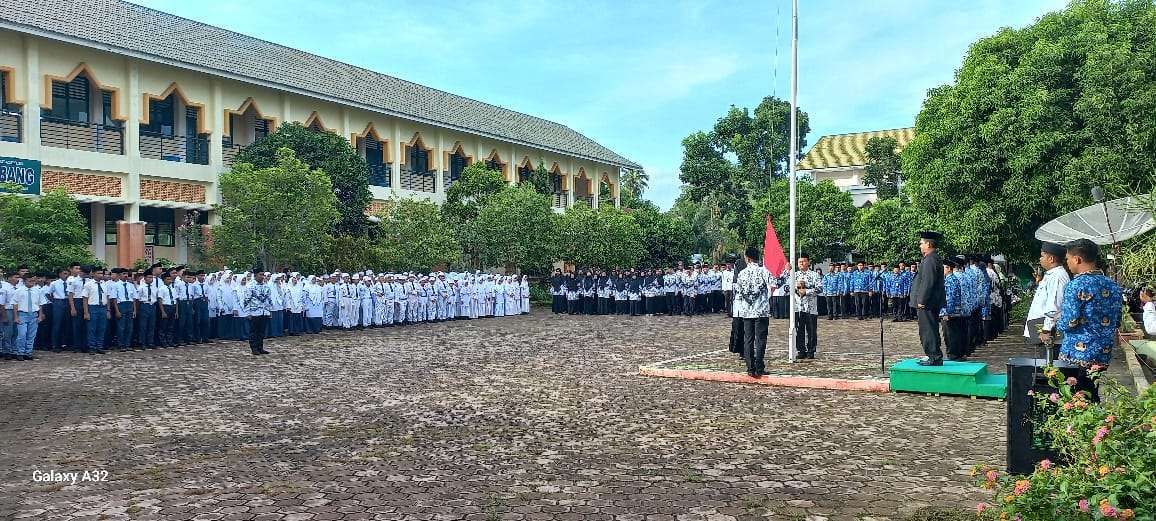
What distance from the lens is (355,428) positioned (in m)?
8.55

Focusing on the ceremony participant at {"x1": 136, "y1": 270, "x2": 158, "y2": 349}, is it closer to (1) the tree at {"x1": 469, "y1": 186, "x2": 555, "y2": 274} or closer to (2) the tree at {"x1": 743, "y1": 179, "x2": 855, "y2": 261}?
(1) the tree at {"x1": 469, "y1": 186, "x2": 555, "y2": 274}

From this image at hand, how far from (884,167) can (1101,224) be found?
80.3 feet

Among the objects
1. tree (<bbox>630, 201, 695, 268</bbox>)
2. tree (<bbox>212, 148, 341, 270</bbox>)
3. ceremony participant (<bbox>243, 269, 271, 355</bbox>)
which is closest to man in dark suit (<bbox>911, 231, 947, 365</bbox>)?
ceremony participant (<bbox>243, 269, 271, 355</bbox>)

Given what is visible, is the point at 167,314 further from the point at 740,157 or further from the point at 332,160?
the point at 740,157

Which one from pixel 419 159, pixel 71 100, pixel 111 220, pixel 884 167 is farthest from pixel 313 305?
pixel 884 167

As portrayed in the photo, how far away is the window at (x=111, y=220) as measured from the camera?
85.1ft

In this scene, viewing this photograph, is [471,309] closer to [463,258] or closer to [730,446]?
[463,258]

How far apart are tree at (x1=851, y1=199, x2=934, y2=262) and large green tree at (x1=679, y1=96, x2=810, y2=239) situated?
492 inches

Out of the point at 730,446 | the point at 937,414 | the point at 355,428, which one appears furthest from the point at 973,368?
the point at 355,428

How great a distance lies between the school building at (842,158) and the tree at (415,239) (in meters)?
23.3

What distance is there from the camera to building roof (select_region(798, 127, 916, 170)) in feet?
152

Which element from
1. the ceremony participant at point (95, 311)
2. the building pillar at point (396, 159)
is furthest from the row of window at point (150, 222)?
the ceremony participant at point (95, 311)

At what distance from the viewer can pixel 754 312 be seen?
11.5 metres

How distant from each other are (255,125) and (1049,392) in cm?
2990
